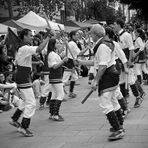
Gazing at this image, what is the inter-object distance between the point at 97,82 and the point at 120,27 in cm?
322

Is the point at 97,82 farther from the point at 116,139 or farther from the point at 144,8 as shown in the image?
the point at 144,8

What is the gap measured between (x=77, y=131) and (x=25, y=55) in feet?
5.59

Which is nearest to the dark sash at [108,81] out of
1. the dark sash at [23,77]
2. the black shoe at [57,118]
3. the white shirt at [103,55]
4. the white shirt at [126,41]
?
the white shirt at [103,55]

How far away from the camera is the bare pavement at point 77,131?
7.49m

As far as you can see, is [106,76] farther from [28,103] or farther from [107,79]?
[28,103]

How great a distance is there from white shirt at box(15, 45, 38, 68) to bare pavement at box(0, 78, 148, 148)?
4.35 feet

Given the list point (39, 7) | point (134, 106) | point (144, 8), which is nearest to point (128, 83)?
point (134, 106)

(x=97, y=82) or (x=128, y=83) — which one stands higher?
(x=97, y=82)

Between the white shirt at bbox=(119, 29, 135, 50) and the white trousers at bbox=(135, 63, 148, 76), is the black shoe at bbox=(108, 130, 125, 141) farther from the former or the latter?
the white trousers at bbox=(135, 63, 148, 76)

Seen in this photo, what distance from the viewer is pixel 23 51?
817 centimetres

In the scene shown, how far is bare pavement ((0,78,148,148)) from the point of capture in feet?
24.6

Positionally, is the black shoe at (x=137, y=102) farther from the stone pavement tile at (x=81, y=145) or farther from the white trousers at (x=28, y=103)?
the stone pavement tile at (x=81, y=145)

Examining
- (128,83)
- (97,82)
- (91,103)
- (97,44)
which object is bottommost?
(91,103)

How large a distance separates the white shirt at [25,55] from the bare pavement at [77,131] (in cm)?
133
